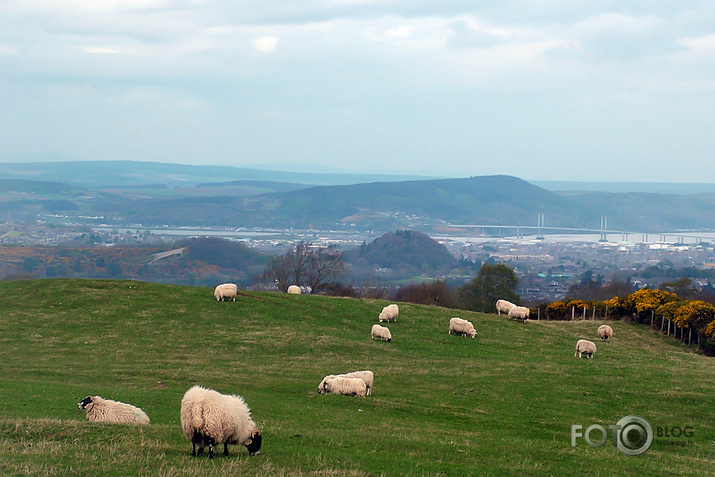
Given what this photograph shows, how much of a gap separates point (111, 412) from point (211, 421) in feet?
18.0

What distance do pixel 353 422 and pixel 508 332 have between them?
69.9 feet

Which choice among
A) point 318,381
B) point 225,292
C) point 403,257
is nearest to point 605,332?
point 318,381

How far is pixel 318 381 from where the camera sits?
2231cm

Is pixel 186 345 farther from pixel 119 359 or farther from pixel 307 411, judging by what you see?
pixel 307 411

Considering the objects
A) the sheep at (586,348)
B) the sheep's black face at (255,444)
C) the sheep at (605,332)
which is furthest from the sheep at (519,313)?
the sheep's black face at (255,444)

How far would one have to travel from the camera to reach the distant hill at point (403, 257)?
156m

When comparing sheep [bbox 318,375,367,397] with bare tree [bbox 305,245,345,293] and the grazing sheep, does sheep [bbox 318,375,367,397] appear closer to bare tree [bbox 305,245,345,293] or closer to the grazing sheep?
the grazing sheep

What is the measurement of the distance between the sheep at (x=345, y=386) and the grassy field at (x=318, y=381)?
0.44 meters

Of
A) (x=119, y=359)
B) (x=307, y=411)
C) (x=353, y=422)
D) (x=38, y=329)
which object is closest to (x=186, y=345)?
(x=119, y=359)

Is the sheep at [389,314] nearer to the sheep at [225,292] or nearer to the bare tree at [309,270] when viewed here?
the sheep at [225,292]

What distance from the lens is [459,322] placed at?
1325 inches

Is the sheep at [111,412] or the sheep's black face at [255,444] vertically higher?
the sheep's black face at [255,444]

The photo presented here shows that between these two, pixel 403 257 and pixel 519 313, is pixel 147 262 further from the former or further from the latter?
pixel 519 313

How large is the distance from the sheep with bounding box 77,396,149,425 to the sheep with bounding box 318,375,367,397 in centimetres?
649
